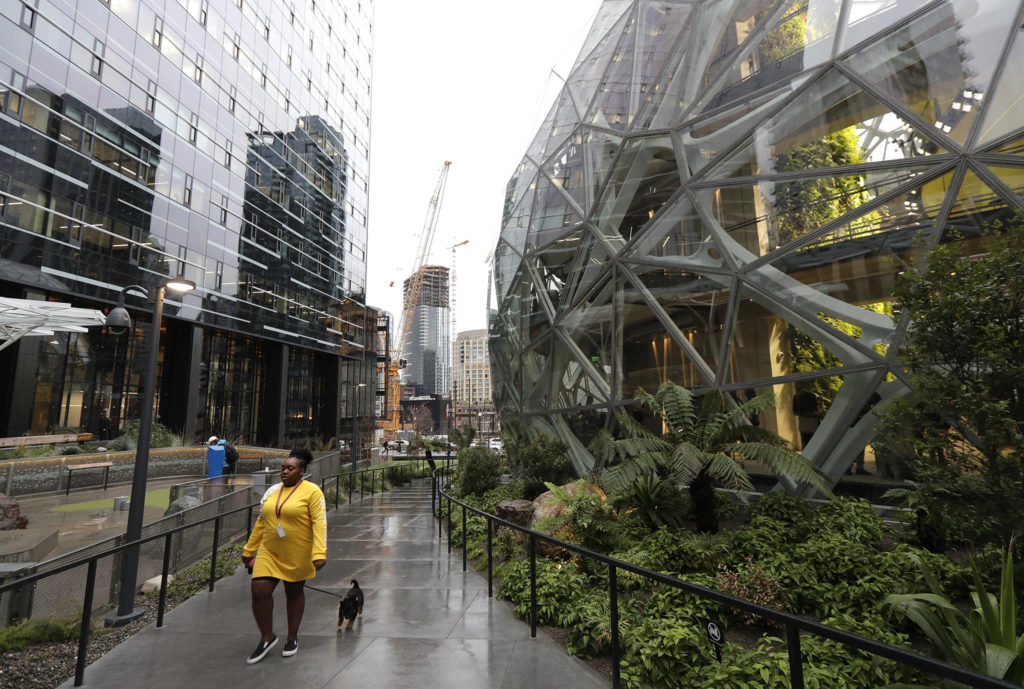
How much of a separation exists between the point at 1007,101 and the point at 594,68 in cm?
1046

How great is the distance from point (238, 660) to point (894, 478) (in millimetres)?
8688

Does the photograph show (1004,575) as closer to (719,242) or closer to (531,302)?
(719,242)

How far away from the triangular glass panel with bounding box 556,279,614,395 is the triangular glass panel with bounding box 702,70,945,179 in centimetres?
397

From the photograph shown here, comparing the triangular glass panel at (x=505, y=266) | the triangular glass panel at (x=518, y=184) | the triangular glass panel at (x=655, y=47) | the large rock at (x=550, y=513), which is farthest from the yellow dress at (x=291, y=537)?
the triangular glass panel at (x=518, y=184)

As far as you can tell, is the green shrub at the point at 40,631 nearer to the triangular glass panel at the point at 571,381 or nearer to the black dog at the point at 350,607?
the black dog at the point at 350,607

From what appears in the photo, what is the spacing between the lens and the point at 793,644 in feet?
7.93

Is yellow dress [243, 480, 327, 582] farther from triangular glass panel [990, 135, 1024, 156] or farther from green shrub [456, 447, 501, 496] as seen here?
green shrub [456, 447, 501, 496]

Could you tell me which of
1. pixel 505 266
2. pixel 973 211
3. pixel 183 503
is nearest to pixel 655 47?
pixel 973 211

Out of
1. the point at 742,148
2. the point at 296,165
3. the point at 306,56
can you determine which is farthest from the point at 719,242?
the point at 306,56

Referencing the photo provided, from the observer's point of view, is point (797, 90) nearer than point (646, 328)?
Yes

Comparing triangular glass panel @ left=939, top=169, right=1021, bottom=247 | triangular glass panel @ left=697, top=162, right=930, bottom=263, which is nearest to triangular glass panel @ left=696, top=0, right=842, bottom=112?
triangular glass panel @ left=697, top=162, right=930, bottom=263

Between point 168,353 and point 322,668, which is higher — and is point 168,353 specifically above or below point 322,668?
above

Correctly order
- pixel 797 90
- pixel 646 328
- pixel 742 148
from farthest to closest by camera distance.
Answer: pixel 646 328 < pixel 742 148 < pixel 797 90

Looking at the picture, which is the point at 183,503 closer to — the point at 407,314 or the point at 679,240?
the point at 679,240
